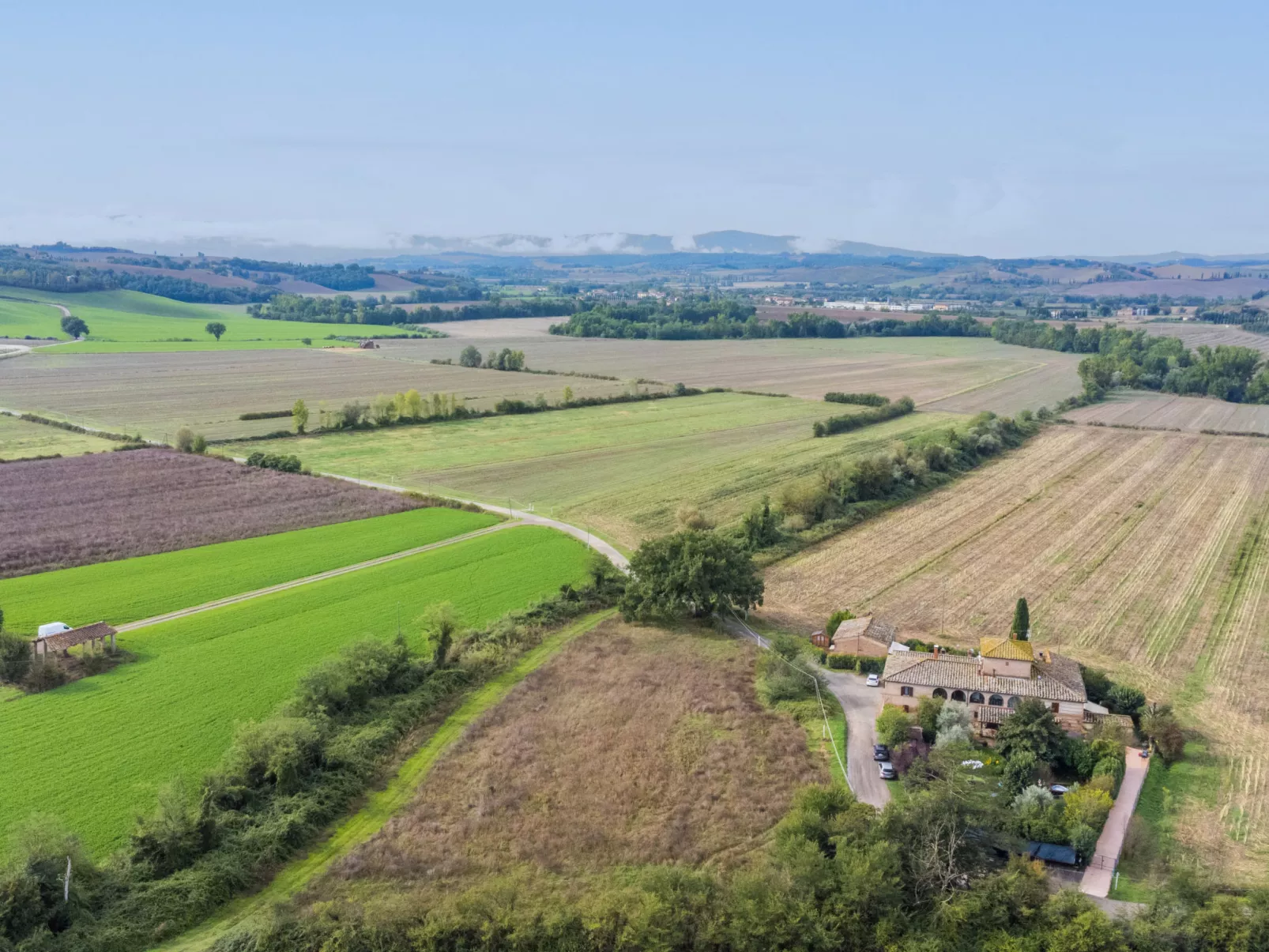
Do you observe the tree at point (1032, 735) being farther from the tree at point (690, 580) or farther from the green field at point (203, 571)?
the green field at point (203, 571)

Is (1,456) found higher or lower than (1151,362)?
lower

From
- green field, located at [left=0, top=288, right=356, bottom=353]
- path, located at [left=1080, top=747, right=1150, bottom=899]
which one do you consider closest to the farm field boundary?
path, located at [left=1080, top=747, right=1150, bottom=899]

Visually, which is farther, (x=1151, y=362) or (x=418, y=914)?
(x=1151, y=362)

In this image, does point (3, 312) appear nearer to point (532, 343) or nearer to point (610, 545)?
point (532, 343)

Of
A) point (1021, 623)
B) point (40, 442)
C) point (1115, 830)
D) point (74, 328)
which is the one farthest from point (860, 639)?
point (74, 328)

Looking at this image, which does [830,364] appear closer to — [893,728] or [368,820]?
[893,728]

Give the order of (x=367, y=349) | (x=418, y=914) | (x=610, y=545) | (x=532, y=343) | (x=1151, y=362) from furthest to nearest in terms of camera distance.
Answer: (x=532, y=343) → (x=367, y=349) → (x=1151, y=362) → (x=610, y=545) → (x=418, y=914)

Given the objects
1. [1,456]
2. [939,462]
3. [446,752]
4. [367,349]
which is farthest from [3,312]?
[446,752]
